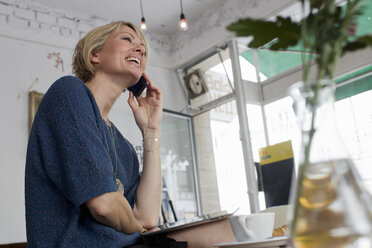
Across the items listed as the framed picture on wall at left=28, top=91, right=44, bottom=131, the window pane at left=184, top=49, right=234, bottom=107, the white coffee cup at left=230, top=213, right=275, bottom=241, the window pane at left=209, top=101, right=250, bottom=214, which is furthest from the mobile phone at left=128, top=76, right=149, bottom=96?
the window pane at left=184, top=49, right=234, bottom=107

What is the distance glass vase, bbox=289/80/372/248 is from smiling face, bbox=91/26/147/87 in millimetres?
1263

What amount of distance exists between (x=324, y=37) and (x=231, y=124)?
4.72 metres

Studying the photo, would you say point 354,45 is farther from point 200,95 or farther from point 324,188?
point 200,95

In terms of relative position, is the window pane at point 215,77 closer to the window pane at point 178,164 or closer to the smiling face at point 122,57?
the window pane at point 178,164

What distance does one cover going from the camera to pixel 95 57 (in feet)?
5.40

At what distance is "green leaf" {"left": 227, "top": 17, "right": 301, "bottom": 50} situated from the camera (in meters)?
0.36

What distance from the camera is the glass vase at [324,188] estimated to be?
0.31m

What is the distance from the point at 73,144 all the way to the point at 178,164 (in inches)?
171

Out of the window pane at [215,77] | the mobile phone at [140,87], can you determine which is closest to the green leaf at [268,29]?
the mobile phone at [140,87]

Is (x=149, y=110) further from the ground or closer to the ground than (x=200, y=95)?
closer to the ground

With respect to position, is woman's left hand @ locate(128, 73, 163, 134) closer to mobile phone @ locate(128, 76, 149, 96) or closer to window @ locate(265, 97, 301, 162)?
mobile phone @ locate(128, 76, 149, 96)

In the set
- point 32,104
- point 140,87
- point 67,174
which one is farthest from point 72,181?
point 32,104

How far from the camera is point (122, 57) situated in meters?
1.59

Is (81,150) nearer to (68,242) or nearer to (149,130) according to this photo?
(68,242)
